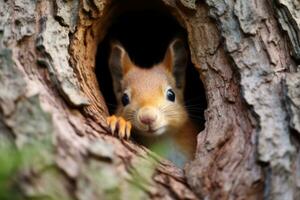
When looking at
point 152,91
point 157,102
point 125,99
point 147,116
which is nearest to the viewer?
point 147,116

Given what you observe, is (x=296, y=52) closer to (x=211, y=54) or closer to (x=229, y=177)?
(x=211, y=54)

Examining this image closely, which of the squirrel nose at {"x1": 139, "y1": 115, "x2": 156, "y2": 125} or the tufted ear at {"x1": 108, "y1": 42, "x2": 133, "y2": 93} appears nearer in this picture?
the squirrel nose at {"x1": 139, "y1": 115, "x2": 156, "y2": 125}

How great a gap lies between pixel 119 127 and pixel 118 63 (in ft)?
5.02

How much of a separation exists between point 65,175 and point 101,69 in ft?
10.6

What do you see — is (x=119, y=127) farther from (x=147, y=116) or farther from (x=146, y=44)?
(x=146, y=44)

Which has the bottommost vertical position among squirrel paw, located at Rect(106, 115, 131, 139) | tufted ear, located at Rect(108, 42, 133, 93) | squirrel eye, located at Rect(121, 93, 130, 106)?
squirrel paw, located at Rect(106, 115, 131, 139)

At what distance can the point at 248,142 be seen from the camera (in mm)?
3180

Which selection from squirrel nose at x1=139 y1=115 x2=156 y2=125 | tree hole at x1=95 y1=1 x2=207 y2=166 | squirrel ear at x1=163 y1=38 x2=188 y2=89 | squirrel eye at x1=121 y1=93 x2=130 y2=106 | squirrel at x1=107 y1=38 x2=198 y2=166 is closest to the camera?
squirrel nose at x1=139 y1=115 x2=156 y2=125

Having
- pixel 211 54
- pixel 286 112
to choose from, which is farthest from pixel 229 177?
pixel 211 54

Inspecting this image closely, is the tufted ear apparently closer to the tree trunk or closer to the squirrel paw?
the tree trunk

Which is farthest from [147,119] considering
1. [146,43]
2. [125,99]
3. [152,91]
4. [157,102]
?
[146,43]

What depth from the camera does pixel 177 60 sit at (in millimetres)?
5051

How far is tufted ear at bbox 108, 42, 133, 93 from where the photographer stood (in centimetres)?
500

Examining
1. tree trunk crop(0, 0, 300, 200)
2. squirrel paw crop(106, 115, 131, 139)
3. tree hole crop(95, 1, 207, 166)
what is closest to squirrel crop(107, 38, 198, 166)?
squirrel paw crop(106, 115, 131, 139)
